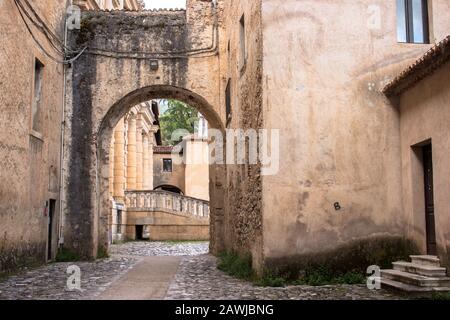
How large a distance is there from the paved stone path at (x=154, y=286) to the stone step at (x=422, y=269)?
0.63 meters

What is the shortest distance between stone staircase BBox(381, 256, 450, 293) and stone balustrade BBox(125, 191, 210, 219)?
17.7 m

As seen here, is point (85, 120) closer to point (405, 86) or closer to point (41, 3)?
point (41, 3)

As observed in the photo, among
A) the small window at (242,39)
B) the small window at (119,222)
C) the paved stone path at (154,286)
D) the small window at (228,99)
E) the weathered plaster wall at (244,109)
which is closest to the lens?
the paved stone path at (154,286)

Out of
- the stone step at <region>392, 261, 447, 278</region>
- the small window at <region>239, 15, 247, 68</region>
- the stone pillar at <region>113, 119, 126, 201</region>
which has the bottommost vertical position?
the stone step at <region>392, 261, 447, 278</region>

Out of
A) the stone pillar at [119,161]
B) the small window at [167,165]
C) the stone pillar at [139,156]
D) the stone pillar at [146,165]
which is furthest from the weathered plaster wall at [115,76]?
the small window at [167,165]

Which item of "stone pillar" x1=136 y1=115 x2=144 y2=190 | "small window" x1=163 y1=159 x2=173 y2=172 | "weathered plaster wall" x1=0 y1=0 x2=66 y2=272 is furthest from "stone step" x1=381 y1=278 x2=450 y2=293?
"small window" x1=163 y1=159 x2=173 y2=172

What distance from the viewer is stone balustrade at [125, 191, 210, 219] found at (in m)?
26.7

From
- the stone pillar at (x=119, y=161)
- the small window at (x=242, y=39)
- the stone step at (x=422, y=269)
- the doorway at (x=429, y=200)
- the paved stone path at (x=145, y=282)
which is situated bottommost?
the paved stone path at (x=145, y=282)

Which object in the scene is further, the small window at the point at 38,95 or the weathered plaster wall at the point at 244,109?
the small window at the point at 38,95

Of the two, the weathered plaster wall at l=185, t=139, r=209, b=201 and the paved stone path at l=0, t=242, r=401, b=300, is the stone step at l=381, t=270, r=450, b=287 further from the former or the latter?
the weathered plaster wall at l=185, t=139, r=209, b=201

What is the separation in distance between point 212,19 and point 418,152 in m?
8.40

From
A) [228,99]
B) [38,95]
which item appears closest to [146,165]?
[228,99]

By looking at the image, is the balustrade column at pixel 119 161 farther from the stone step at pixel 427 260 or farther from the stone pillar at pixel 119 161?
the stone step at pixel 427 260

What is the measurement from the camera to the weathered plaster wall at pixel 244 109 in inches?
414
